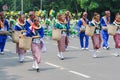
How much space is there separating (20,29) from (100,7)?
35.3 m

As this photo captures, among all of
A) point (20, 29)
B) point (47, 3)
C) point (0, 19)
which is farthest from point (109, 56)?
point (47, 3)

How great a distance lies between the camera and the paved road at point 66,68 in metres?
12.5

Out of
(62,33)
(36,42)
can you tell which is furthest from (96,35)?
(36,42)

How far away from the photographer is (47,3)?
85438mm

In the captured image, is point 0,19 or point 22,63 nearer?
point 22,63

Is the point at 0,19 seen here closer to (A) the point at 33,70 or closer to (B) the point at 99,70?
(A) the point at 33,70

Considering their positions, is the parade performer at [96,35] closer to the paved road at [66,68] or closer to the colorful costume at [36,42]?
the paved road at [66,68]

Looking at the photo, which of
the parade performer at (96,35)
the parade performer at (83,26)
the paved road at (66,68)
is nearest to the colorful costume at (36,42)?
the paved road at (66,68)

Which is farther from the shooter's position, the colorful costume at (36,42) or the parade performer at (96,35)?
the parade performer at (96,35)

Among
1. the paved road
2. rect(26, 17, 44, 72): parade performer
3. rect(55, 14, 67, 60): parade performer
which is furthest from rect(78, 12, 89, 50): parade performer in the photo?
rect(26, 17, 44, 72): parade performer

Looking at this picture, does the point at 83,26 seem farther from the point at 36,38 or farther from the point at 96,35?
the point at 36,38

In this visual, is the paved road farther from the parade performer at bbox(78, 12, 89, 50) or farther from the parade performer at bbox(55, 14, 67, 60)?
the parade performer at bbox(78, 12, 89, 50)

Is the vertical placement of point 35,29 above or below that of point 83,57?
above

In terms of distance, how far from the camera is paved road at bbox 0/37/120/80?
41.1 ft
